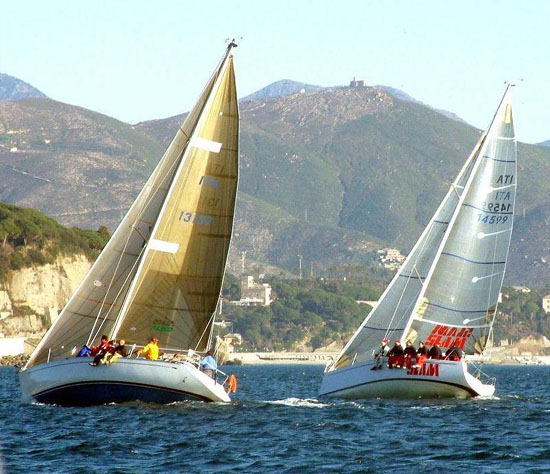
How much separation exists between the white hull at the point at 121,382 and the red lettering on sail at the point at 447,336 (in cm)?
1080

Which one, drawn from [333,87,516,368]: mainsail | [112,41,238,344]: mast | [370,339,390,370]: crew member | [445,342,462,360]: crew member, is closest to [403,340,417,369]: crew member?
[370,339,390,370]: crew member

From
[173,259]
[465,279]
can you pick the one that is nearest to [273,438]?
[173,259]

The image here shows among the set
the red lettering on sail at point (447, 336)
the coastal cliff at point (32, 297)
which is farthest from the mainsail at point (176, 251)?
the coastal cliff at point (32, 297)

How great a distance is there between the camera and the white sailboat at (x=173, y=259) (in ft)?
131

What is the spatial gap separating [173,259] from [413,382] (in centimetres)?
967

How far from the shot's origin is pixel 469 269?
48.4 m

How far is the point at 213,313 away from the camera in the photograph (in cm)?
Answer: 4028

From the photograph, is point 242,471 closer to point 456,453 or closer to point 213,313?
point 456,453

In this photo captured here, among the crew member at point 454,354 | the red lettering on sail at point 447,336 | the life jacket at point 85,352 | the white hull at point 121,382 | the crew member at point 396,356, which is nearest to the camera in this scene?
the white hull at point 121,382

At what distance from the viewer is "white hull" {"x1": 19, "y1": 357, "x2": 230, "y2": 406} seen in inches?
1489

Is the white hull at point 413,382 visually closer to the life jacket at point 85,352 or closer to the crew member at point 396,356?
the crew member at point 396,356

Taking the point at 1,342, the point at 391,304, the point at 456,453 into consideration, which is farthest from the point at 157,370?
the point at 1,342

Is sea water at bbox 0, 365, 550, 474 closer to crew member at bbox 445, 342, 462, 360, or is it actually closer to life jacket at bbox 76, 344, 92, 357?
life jacket at bbox 76, 344, 92, 357

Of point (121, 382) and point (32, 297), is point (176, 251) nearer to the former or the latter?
point (121, 382)
